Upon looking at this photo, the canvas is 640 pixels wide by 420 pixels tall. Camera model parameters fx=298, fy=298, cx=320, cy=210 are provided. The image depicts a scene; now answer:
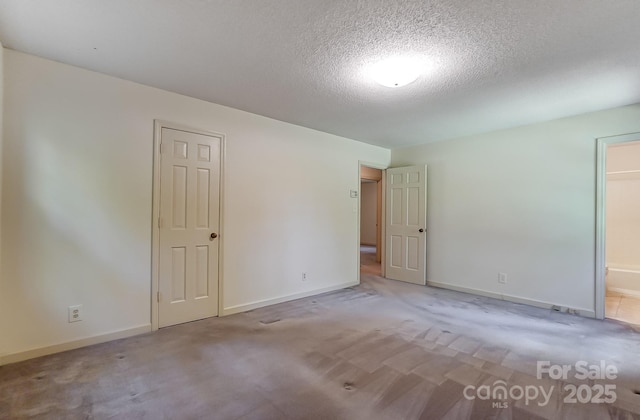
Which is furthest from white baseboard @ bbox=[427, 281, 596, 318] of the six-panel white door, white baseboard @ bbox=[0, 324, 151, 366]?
white baseboard @ bbox=[0, 324, 151, 366]

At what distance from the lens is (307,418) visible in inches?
67.5

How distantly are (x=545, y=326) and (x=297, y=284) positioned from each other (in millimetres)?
2905

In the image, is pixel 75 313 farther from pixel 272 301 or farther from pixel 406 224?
pixel 406 224

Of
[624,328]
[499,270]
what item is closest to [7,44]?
[499,270]

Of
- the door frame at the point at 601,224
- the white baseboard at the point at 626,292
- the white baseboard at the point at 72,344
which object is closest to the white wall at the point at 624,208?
the white baseboard at the point at 626,292

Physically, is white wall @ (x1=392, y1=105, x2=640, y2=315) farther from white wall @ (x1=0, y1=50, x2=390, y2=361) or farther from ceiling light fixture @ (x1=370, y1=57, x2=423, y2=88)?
white wall @ (x1=0, y1=50, x2=390, y2=361)

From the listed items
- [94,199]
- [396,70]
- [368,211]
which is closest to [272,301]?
[94,199]

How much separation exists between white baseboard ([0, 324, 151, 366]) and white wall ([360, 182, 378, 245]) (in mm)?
9014

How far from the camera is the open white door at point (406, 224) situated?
5020mm

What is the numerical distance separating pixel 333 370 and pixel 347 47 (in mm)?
2416

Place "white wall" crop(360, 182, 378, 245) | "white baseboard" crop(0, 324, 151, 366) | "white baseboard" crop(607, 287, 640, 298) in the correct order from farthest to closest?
"white wall" crop(360, 182, 378, 245) → "white baseboard" crop(607, 287, 640, 298) → "white baseboard" crop(0, 324, 151, 366)

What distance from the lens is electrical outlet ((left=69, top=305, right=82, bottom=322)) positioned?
2525mm

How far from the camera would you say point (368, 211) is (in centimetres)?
1134

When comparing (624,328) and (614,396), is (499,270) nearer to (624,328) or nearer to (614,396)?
(624,328)
